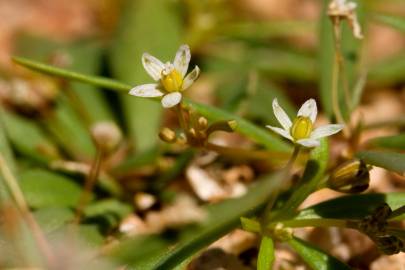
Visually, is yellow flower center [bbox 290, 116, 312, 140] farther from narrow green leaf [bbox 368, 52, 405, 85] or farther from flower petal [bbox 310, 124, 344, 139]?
narrow green leaf [bbox 368, 52, 405, 85]

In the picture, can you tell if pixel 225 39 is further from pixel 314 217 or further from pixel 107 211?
pixel 314 217

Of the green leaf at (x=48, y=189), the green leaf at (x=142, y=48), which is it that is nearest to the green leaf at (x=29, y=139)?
the green leaf at (x=48, y=189)

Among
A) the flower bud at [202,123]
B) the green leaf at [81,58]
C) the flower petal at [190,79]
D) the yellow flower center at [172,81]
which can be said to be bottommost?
the flower bud at [202,123]

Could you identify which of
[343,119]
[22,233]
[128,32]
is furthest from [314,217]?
[128,32]

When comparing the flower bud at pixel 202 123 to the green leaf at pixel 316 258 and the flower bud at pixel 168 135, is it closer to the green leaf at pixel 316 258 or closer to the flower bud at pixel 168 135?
the flower bud at pixel 168 135

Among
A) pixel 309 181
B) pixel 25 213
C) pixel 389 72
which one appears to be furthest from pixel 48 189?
pixel 389 72

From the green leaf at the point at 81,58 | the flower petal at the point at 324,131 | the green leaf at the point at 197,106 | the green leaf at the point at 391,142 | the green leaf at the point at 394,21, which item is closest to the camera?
the flower petal at the point at 324,131

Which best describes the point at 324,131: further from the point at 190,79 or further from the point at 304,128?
the point at 190,79
